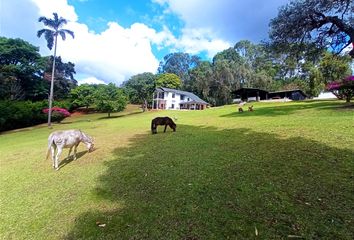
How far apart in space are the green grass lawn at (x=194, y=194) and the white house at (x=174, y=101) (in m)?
54.0

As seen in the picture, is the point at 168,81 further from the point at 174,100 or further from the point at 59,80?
the point at 59,80

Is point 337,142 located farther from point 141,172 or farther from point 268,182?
point 141,172

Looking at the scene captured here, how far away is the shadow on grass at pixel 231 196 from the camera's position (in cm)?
469

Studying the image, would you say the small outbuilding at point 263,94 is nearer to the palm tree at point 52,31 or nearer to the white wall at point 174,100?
the white wall at point 174,100

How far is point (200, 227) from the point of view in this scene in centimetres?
483

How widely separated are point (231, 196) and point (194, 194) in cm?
90

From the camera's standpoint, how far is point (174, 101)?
217 ft

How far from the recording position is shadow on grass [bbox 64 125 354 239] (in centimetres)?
469

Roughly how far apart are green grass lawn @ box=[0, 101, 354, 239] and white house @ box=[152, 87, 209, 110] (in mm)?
54028

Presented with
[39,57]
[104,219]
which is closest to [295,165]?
[104,219]

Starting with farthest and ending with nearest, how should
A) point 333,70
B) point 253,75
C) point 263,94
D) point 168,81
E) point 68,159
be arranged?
1. point 168,81
2. point 253,75
3. point 263,94
4. point 333,70
5. point 68,159

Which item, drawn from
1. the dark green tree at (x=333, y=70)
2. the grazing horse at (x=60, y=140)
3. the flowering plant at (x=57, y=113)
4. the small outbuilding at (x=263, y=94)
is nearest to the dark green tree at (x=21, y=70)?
the flowering plant at (x=57, y=113)

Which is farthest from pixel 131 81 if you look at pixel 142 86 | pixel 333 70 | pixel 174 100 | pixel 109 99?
pixel 333 70

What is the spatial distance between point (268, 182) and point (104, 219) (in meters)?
4.04
